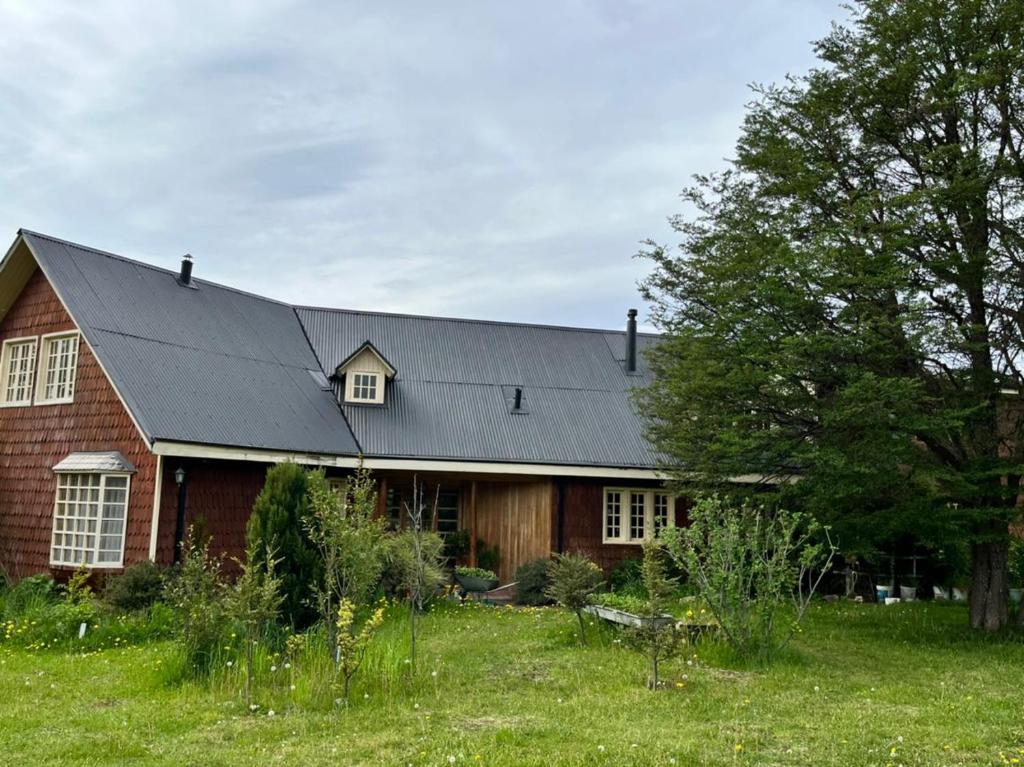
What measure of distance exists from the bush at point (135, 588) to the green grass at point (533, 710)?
6.65 feet

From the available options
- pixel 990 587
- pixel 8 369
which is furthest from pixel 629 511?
pixel 8 369

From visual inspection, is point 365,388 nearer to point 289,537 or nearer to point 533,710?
point 289,537

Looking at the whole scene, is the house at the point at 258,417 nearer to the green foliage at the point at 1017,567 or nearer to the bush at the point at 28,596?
the bush at the point at 28,596

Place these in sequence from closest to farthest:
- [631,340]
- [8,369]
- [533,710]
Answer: [533,710] → [8,369] → [631,340]

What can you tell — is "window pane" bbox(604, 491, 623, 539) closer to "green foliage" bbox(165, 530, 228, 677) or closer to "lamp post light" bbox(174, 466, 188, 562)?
"lamp post light" bbox(174, 466, 188, 562)

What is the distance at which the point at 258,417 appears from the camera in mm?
17359

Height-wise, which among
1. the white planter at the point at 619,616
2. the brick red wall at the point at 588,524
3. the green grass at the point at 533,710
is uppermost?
the brick red wall at the point at 588,524

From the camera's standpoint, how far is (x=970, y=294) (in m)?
13.9

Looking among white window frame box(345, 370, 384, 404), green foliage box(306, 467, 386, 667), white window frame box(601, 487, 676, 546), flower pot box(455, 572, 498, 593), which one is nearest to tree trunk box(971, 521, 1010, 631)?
white window frame box(601, 487, 676, 546)

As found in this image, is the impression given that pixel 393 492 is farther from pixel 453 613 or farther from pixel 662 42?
pixel 662 42

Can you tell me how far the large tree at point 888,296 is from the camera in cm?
1277

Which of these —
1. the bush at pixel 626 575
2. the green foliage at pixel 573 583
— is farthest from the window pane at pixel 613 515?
the green foliage at pixel 573 583

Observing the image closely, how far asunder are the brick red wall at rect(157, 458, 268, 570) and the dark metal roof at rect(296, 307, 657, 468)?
8.46 ft

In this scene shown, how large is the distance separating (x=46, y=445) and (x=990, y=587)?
54.0ft
